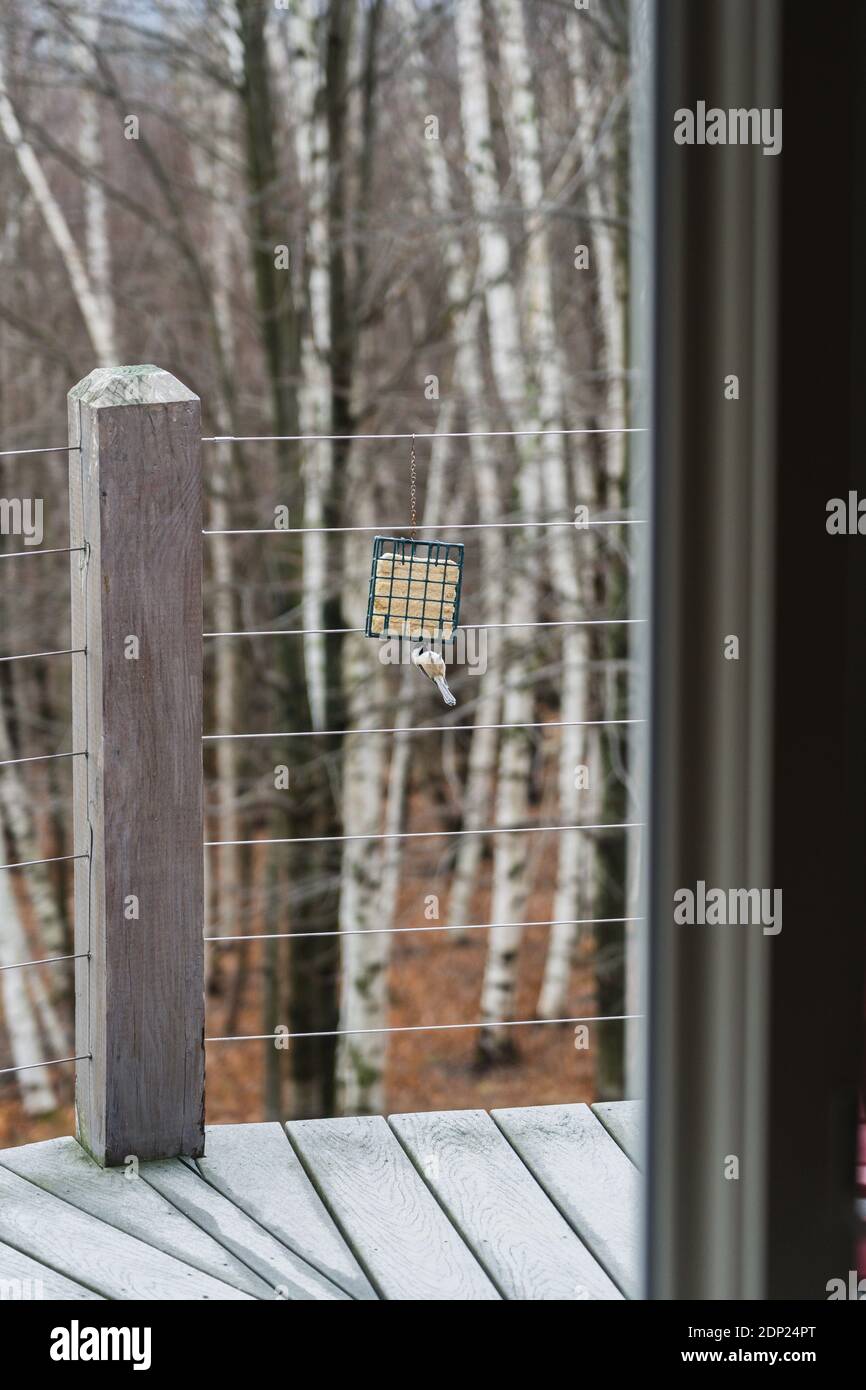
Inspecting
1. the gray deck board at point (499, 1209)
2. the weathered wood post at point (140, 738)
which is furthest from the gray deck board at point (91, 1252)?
the gray deck board at point (499, 1209)

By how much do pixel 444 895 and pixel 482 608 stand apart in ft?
9.19

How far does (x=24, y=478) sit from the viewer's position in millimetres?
8000

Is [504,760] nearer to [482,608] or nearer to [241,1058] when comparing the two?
[482,608]

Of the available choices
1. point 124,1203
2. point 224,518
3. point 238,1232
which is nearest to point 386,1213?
point 238,1232

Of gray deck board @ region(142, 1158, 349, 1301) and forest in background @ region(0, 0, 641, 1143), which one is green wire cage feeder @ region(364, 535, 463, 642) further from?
forest in background @ region(0, 0, 641, 1143)

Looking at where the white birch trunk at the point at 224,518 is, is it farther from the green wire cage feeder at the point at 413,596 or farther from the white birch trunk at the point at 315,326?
the green wire cage feeder at the point at 413,596

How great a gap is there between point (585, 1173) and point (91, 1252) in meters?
0.64

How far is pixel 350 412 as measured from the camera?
229 inches

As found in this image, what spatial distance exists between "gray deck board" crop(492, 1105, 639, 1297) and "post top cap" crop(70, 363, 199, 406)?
108 cm

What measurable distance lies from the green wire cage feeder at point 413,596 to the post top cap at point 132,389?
549mm

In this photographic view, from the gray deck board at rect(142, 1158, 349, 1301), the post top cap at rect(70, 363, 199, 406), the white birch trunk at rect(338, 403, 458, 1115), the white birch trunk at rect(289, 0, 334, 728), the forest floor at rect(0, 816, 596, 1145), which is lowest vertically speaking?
the forest floor at rect(0, 816, 596, 1145)

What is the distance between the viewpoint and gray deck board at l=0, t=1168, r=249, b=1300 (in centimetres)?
174

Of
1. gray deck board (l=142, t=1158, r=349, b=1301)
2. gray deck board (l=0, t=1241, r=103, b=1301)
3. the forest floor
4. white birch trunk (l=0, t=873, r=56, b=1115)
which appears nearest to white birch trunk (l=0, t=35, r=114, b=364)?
white birch trunk (l=0, t=873, r=56, b=1115)

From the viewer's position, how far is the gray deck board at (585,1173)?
189 centimetres
